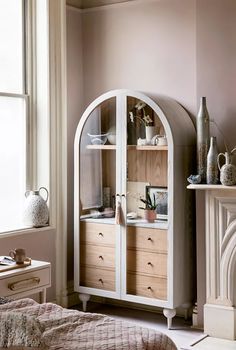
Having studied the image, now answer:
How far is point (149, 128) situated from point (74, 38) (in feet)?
3.99

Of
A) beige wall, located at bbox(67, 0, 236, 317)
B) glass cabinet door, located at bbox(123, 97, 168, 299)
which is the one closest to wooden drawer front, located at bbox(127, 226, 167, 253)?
glass cabinet door, located at bbox(123, 97, 168, 299)

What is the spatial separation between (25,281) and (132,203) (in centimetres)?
A: 131

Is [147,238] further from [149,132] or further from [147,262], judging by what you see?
[149,132]

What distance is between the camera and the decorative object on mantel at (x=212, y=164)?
167 inches

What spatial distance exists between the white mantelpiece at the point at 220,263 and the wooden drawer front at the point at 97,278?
0.81 m

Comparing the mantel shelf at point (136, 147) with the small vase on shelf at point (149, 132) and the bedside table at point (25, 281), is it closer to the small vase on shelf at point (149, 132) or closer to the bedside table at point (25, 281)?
the small vase on shelf at point (149, 132)

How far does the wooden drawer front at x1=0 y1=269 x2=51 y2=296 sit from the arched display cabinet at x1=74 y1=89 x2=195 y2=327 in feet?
3.13

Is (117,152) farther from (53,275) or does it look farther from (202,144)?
(53,275)

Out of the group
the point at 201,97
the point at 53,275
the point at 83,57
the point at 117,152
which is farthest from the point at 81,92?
the point at 53,275

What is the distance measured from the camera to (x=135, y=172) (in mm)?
4695

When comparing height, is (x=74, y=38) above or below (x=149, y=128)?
above

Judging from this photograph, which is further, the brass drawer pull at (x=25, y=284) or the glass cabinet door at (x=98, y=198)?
the glass cabinet door at (x=98, y=198)

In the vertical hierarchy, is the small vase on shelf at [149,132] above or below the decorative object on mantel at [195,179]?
above

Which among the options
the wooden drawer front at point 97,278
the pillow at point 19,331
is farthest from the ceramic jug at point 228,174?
the pillow at point 19,331
